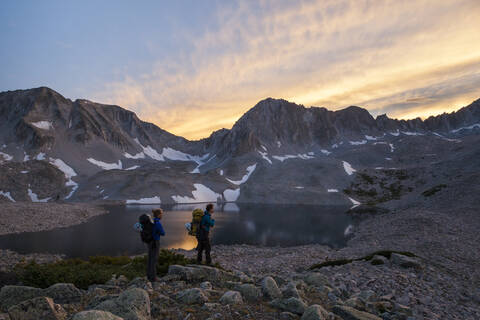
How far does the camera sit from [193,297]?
949 cm

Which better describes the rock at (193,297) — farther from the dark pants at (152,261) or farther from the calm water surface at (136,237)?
→ the calm water surface at (136,237)

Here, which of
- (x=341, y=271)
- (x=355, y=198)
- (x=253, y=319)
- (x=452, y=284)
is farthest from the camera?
(x=355, y=198)

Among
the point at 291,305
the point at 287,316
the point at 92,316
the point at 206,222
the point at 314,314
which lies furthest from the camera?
the point at 206,222

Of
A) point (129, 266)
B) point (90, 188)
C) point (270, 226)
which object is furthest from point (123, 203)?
point (129, 266)

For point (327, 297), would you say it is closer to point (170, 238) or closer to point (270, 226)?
point (170, 238)

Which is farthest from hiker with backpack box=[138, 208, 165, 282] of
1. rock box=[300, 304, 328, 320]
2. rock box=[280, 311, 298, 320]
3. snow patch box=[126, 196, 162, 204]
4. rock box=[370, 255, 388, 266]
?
snow patch box=[126, 196, 162, 204]

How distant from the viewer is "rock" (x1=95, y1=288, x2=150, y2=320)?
7242 millimetres

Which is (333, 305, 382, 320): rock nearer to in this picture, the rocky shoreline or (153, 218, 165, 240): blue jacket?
the rocky shoreline

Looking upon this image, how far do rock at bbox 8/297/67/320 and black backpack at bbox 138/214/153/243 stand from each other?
231 inches

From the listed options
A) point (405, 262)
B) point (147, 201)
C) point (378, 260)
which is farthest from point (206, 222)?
point (147, 201)

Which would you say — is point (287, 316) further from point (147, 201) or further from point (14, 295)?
point (147, 201)

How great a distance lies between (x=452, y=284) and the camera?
61.8 ft

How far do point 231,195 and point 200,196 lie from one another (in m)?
17.7

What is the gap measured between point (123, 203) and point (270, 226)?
279 ft
